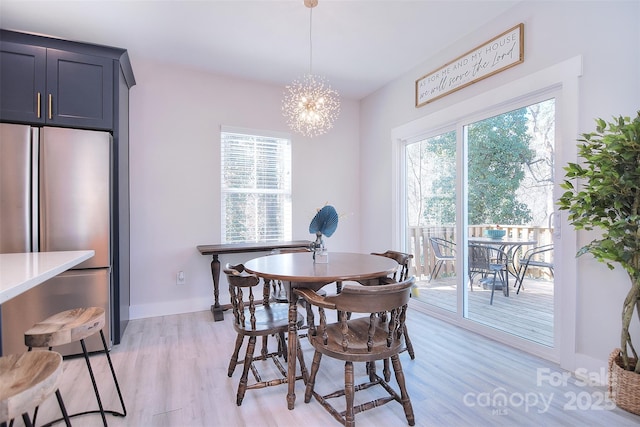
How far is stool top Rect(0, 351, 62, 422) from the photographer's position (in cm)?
82

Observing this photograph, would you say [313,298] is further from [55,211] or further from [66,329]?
[55,211]

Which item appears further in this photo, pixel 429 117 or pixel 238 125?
pixel 238 125

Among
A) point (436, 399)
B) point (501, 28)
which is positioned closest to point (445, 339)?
point (436, 399)

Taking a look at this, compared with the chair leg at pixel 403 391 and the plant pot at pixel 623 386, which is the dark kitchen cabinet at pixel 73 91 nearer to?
the chair leg at pixel 403 391

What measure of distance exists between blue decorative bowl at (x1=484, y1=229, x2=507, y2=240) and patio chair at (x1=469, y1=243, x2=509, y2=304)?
0.10 m

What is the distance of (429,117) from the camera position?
3.59 metres

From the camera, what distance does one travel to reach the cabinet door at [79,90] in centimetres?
263

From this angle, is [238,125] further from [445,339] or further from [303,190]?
[445,339]

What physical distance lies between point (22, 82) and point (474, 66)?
3937mm

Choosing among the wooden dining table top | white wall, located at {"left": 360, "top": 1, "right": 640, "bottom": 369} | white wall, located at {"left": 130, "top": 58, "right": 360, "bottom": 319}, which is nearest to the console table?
white wall, located at {"left": 130, "top": 58, "right": 360, "bottom": 319}

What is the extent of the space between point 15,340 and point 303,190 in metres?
3.22

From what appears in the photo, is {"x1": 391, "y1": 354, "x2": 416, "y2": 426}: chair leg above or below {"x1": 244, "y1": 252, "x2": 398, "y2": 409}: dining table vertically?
below

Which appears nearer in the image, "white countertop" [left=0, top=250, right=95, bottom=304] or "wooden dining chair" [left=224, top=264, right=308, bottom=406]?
"white countertop" [left=0, top=250, right=95, bottom=304]

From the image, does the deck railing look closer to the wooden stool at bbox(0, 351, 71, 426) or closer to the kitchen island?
the wooden stool at bbox(0, 351, 71, 426)
